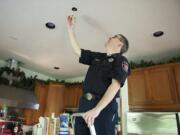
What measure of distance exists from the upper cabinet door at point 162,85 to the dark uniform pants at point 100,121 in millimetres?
2084

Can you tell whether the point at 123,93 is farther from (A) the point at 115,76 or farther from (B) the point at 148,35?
(A) the point at 115,76

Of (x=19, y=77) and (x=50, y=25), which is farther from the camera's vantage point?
(x=19, y=77)

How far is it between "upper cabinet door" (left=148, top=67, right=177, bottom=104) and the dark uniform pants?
2084 mm

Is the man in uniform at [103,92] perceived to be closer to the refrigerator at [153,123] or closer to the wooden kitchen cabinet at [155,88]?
the refrigerator at [153,123]

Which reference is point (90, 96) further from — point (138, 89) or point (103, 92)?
point (138, 89)

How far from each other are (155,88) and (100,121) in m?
2.25

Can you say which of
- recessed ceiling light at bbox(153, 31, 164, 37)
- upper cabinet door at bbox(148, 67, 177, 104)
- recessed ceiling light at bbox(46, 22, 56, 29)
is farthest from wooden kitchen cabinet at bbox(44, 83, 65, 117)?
recessed ceiling light at bbox(153, 31, 164, 37)

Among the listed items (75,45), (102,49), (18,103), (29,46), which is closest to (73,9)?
(75,45)

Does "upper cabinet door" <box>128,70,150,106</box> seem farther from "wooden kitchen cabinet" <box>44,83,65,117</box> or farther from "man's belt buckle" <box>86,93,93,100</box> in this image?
"man's belt buckle" <box>86,93,93,100</box>

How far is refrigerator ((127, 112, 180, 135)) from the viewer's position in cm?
256

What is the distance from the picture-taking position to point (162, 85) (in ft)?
9.79

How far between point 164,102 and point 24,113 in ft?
8.81

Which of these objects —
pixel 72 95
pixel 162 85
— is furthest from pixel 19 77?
pixel 162 85

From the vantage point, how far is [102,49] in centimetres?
311
